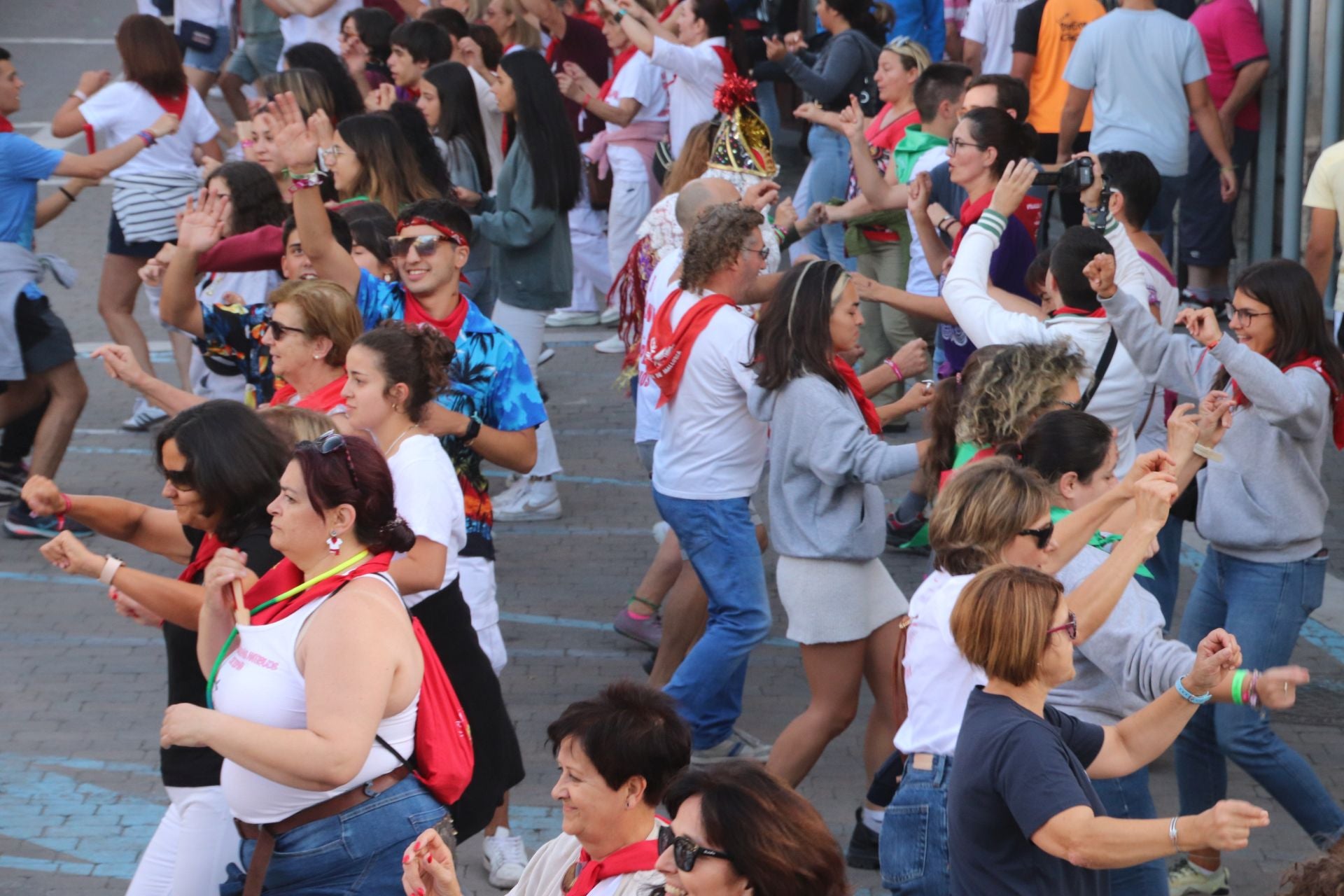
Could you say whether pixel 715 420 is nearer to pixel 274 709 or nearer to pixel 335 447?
pixel 335 447

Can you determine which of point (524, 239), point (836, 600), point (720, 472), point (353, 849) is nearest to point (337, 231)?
point (524, 239)

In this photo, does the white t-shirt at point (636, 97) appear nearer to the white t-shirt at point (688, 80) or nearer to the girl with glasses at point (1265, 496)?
the white t-shirt at point (688, 80)

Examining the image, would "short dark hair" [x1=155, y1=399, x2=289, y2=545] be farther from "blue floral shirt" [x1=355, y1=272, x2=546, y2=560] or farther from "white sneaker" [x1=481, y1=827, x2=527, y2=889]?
"white sneaker" [x1=481, y1=827, x2=527, y2=889]

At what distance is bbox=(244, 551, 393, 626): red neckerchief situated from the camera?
342 centimetres

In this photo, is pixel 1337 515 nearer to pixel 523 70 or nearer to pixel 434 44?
pixel 523 70

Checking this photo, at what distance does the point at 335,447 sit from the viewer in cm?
354

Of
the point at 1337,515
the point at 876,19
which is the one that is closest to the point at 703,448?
the point at 1337,515

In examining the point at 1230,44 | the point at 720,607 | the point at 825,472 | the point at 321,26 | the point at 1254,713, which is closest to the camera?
the point at 1254,713

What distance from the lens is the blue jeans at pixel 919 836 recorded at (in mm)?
3703

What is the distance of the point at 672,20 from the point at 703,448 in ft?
23.4

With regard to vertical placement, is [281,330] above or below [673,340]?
above

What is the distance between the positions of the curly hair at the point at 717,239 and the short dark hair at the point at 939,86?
240 cm

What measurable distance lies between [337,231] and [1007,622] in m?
3.97

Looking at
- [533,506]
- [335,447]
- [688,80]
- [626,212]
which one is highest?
[335,447]
